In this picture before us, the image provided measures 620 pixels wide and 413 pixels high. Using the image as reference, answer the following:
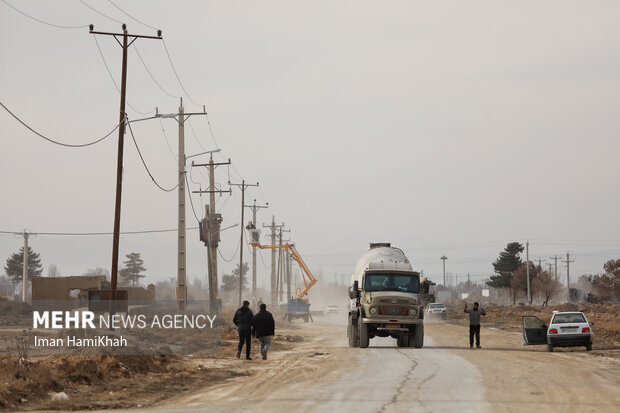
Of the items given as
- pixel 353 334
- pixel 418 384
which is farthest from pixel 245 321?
pixel 418 384

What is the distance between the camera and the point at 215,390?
19.3 metres

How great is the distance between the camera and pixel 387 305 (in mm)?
33031

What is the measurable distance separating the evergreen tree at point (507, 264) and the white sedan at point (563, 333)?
11328 cm

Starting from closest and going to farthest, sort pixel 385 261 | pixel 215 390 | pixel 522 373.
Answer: pixel 215 390, pixel 522 373, pixel 385 261

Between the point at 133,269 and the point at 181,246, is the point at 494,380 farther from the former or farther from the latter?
the point at 133,269

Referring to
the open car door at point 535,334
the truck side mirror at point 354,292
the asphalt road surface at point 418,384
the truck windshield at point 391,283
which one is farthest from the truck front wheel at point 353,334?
the open car door at point 535,334

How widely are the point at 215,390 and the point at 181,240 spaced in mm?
23097

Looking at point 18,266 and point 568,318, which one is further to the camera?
point 18,266

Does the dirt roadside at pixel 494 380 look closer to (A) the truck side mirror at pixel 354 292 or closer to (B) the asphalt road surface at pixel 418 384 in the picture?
(B) the asphalt road surface at pixel 418 384

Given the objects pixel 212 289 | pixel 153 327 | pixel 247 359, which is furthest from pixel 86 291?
pixel 247 359

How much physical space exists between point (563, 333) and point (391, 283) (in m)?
6.97

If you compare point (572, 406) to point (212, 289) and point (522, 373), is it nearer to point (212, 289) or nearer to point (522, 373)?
point (522, 373)

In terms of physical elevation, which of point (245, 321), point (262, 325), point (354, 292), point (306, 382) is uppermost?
point (354, 292)

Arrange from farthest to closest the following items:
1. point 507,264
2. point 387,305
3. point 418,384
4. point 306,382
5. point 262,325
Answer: point 507,264, point 387,305, point 262,325, point 306,382, point 418,384
